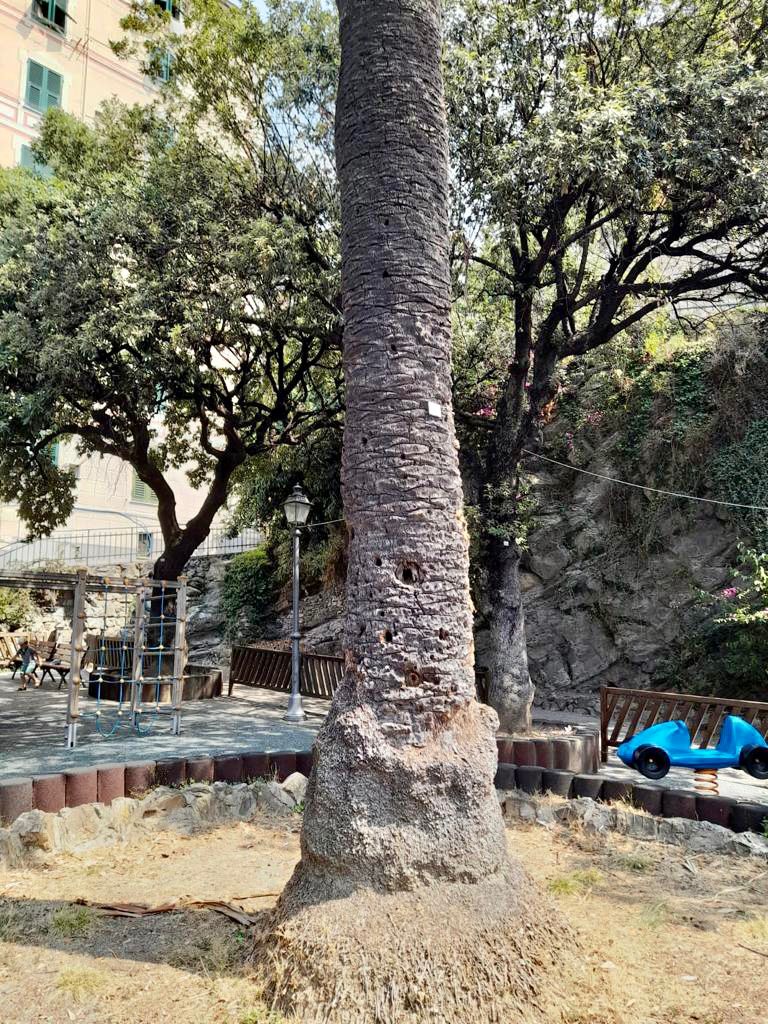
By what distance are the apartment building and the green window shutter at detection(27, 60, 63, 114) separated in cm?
3

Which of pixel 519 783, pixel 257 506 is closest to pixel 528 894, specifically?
pixel 519 783

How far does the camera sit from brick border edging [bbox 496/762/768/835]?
19.5 ft

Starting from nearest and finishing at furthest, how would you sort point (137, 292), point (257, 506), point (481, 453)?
point (137, 292) → point (481, 453) → point (257, 506)

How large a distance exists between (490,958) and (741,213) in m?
9.66

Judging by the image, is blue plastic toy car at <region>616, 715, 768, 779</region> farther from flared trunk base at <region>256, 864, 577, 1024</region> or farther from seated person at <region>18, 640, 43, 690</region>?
seated person at <region>18, 640, 43, 690</region>

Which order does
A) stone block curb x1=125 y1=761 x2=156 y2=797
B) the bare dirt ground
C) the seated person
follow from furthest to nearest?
the seated person, stone block curb x1=125 y1=761 x2=156 y2=797, the bare dirt ground

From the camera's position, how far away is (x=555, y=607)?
49.4 feet

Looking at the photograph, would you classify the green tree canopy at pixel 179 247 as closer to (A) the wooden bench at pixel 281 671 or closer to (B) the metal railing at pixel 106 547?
(A) the wooden bench at pixel 281 671

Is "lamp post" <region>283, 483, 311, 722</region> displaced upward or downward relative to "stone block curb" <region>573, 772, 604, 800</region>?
upward

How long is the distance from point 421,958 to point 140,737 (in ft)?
25.0

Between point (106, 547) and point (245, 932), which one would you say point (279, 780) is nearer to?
point (245, 932)

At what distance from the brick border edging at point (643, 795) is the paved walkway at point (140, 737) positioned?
8.77ft

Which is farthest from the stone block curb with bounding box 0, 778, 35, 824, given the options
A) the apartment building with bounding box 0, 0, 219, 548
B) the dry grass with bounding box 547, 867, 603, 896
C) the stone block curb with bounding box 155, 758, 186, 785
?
the apartment building with bounding box 0, 0, 219, 548

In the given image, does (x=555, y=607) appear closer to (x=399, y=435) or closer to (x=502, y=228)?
(x=502, y=228)
